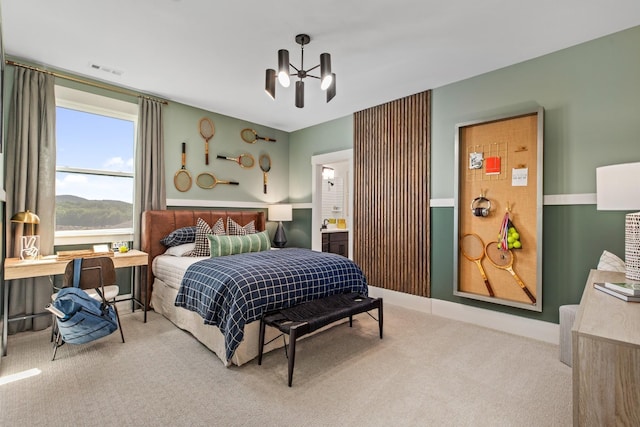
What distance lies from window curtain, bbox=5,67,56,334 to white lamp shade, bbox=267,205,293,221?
108 inches

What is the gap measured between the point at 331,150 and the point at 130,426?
4.03m

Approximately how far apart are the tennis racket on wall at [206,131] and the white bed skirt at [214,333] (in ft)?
6.39

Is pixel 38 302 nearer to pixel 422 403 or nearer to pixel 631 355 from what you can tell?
pixel 422 403

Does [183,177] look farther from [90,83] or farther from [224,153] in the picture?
[90,83]

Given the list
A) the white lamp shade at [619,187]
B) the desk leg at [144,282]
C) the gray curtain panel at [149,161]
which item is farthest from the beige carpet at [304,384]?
the gray curtain panel at [149,161]

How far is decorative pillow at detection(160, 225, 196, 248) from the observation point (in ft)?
12.1

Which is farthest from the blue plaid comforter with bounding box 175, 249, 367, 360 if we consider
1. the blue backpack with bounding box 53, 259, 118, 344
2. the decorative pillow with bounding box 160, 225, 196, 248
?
the decorative pillow with bounding box 160, 225, 196, 248

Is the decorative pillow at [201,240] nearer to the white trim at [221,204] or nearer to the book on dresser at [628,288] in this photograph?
the white trim at [221,204]

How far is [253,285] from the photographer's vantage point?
238 cm

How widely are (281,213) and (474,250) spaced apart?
2.88m

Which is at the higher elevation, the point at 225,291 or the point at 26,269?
the point at 26,269

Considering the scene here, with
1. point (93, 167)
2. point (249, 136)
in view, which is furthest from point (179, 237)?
point (249, 136)

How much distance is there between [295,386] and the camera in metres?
2.09

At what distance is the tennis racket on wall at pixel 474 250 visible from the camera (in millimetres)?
3242
